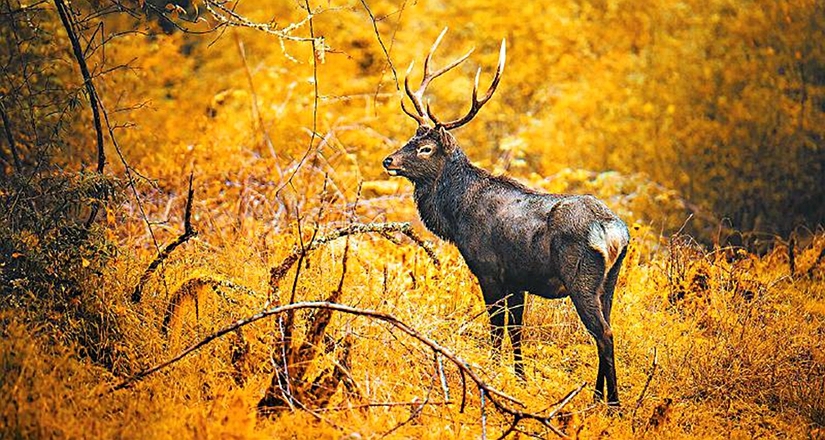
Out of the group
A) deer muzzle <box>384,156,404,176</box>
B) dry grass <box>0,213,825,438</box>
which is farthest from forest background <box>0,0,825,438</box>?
deer muzzle <box>384,156,404,176</box>

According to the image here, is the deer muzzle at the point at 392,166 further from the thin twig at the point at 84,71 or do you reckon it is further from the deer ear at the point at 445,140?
the thin twig at the point at 84,71

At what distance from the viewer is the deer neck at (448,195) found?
727 cm

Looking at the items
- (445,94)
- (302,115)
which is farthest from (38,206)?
(445,94)

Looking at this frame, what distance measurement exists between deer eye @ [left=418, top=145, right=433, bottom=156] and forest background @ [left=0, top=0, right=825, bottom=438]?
0.82 metres

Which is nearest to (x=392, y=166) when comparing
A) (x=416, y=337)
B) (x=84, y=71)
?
(x=84, y=71)

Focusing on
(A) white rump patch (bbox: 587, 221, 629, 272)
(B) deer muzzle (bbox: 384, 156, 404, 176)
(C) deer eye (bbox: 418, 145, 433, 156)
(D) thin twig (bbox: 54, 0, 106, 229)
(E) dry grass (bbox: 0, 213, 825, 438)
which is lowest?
(E) dry grass (bbox: 0, 213, 825, 438)

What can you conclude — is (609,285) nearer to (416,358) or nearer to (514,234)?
(514,234)

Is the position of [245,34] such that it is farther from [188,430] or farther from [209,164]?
[188,430]

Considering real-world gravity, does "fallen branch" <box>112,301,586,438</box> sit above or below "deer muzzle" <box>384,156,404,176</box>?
below

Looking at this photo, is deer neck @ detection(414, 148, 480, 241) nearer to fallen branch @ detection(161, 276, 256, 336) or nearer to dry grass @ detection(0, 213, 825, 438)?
dry grass @ detection(0, 213, 825, 438)

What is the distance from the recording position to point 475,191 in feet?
23.7

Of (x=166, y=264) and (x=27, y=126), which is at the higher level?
(x=27, y=126)

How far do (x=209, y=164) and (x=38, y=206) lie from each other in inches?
160

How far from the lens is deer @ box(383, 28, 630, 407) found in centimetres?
631
